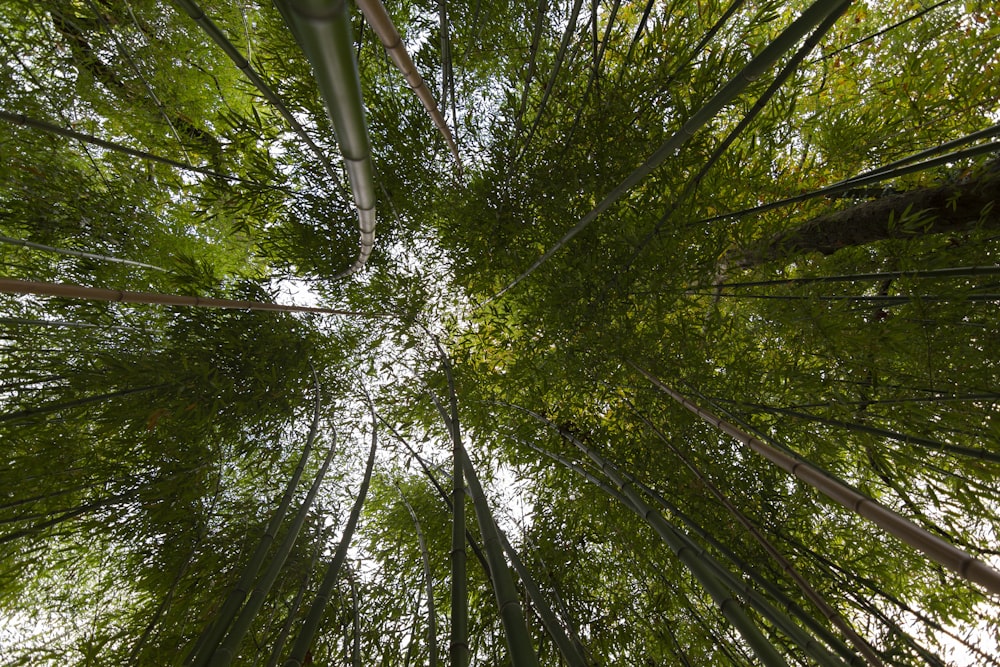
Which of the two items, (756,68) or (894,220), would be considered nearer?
(756,68)

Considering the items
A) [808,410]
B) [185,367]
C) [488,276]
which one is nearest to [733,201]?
[808,410]

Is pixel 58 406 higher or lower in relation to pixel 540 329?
lower

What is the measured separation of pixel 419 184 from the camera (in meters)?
3.26

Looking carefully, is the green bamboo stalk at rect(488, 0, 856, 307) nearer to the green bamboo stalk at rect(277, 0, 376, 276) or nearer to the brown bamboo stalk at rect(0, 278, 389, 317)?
the green bamboo stalk at rect(277, 0, 376, 276)

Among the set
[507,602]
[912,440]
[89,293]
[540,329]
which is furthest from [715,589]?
[540,329]

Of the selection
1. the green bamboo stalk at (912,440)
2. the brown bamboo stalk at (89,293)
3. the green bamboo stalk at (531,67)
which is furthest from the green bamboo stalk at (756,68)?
the brown bamboo stalk at (89,293)

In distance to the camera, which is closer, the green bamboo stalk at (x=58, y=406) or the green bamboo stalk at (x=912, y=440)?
the green bamboo stalk at (x=912, y=440)

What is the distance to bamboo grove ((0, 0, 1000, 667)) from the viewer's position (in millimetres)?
2506

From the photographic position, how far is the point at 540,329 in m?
3.20

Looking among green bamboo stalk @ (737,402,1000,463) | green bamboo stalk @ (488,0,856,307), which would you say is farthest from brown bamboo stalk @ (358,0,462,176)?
green bamboo stalk @ (737,402,1000,463)

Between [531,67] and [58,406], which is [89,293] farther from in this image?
[531,67]

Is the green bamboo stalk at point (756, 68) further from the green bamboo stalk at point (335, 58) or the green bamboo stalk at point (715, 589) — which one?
the green bamboo stalk at point (715, 589)

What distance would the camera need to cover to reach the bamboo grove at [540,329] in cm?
251

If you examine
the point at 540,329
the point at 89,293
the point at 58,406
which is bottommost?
the point at 89,293
